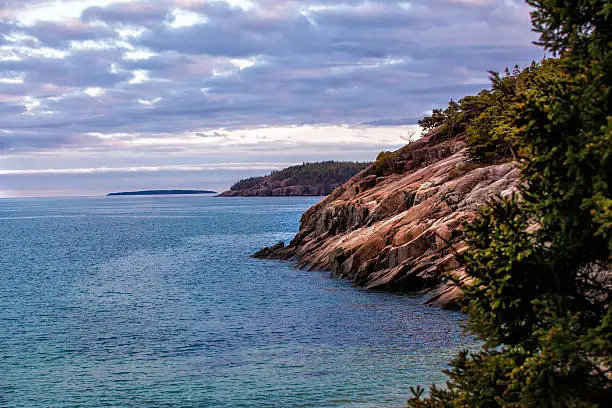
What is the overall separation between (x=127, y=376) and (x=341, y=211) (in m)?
43.3

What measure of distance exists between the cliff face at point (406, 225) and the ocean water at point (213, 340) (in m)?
2.47

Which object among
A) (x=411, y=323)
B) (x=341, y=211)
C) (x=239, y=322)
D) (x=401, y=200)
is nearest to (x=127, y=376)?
(x=239, y=322)

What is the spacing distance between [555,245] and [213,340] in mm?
25588

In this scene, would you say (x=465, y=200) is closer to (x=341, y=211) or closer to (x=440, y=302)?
(x=440, y=302)

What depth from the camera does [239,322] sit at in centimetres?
4159

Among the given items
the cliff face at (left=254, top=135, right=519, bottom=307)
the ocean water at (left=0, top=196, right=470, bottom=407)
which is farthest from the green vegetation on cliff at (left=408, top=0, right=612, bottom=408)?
the cliff face at (left=254, top=135, right=519, bottom=307)

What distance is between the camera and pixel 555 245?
14.1 meters

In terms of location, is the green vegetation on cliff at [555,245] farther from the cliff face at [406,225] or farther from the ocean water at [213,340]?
the cliff face at [406,225]

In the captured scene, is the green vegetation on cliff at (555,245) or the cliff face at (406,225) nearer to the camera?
the green vegetation on cliff at (555,245)

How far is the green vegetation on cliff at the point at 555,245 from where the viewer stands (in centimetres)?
1267

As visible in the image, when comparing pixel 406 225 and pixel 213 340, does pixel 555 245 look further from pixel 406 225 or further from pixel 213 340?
pixel 406 225

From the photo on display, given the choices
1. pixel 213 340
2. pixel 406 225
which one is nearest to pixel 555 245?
pixel 213 340

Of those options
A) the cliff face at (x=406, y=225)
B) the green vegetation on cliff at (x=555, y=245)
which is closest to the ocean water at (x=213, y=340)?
the cliff face at (x=406, y=225)

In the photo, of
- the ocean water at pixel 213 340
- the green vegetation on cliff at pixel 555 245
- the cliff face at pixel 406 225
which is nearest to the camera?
the green vegetation on cliff at pixel 555 245
